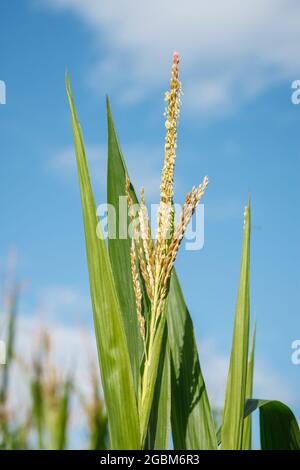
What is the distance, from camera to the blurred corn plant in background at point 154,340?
65.9 inches

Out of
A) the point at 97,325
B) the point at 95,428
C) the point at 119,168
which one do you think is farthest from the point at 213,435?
the point at 95,428

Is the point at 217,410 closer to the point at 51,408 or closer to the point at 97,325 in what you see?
the point at 97,325

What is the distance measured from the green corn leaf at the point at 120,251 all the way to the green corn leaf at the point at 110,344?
196 mm

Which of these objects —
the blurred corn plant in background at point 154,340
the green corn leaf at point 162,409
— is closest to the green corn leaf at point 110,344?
the blurred corn plant in background at point 154,340

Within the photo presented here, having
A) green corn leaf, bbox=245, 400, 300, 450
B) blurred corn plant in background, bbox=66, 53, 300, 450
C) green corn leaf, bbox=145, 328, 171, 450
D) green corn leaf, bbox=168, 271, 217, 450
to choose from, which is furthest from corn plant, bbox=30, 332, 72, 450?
green corn leaf, bbox=245, 400, 300, 450

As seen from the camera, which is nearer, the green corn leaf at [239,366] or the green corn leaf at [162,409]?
the green corn leaf at [239,366]

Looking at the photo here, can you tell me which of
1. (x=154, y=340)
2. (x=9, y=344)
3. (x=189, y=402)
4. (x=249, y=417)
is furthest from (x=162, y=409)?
(x=9, y=344)

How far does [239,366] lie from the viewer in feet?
5.58

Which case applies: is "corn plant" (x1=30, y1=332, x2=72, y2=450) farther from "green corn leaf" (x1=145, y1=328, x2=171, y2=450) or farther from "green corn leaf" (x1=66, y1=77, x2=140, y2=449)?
"green corn leaf" (x1=145, y1=328, x2=171, y2=450)

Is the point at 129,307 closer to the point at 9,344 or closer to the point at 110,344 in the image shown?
the point at 110,344

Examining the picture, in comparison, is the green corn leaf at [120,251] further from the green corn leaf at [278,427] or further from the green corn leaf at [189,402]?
the green corn leaf at [278,427]
